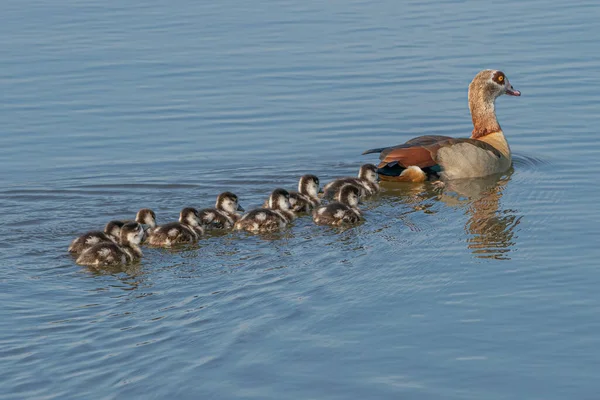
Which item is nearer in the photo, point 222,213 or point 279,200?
point 222,213

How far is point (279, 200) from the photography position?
10.9 m

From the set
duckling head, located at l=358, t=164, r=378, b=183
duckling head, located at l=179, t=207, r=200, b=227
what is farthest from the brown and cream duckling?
duckling head, located at l=179, t=207, r=200, b=227

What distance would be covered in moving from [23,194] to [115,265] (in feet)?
8.32

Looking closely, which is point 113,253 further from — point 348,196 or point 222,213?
point 348,196

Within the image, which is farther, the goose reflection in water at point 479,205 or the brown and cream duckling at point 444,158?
the brown and cream duckling at point 444,158

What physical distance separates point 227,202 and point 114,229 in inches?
47.1

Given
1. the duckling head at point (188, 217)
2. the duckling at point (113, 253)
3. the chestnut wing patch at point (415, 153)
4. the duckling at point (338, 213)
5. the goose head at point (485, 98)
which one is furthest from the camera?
the goose head at point (485, 98)

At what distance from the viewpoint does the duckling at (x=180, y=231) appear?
9.95 meters

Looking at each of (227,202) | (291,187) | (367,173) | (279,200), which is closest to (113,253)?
(227,202)

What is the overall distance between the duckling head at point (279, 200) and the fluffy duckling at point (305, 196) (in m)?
0.15

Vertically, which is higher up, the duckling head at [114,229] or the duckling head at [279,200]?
the duckling head at [279,200]

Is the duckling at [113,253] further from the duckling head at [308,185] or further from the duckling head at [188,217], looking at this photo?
the duckling head at [308,185]

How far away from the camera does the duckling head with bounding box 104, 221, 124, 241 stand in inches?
397

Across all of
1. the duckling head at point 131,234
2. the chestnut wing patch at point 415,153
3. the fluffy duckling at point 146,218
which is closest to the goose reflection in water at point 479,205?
the chestnut wing patch at point 415,153
